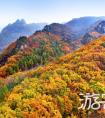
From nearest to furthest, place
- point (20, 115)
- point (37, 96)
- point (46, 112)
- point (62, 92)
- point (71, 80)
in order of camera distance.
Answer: point (20, 115), point (46, 112), point (37, 96), point (62, 92), point (71, 80)

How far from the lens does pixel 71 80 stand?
100188 mm

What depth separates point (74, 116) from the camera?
8212cm

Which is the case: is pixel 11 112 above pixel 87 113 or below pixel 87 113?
above

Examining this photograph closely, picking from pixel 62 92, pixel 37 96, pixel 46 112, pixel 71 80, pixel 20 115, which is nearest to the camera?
pixel 20 115

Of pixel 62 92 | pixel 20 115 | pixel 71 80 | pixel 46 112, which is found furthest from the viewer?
pixel 71 80

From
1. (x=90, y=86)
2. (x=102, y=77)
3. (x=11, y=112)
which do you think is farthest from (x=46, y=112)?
(x=102, y=77)

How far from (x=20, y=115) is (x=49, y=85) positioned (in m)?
22.5

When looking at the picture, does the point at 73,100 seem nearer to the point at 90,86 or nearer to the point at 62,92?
the point at 62,92

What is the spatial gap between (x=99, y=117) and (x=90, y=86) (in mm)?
14261

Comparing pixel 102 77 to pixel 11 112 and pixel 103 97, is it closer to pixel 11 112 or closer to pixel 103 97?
pixel 103 97

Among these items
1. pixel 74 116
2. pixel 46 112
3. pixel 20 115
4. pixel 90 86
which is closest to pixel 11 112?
pixel 20 115

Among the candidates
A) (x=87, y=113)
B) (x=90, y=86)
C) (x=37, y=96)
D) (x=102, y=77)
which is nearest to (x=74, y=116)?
(x=87, y=113)

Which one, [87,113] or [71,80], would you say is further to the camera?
[71,80]

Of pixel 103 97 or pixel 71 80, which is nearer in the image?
pixel 103 97
